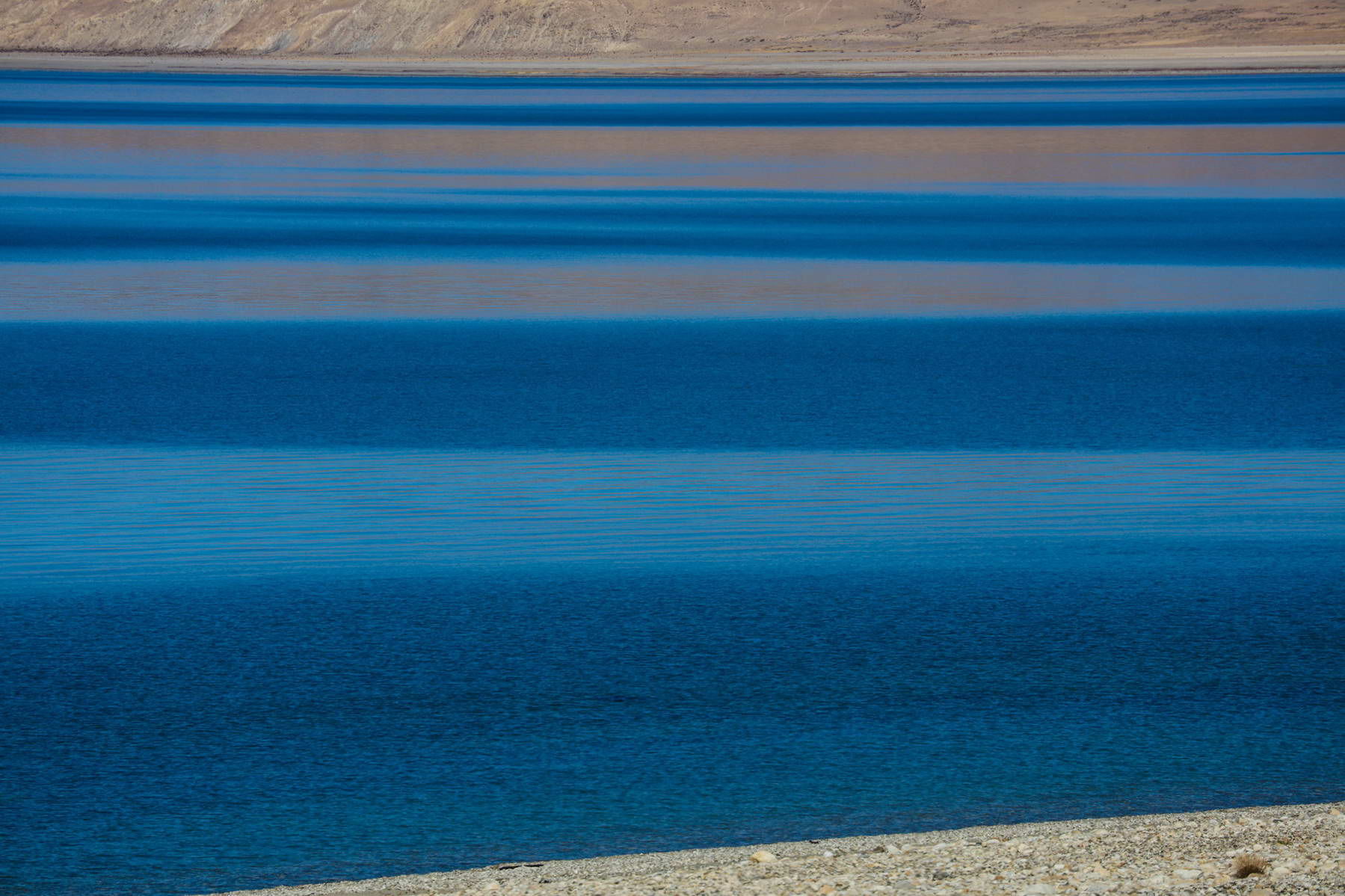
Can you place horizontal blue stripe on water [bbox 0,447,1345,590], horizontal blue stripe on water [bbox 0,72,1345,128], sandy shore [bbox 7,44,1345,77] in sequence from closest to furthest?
horizontal blue stripe on water [bbox 0,447,1345,590]
horizontal blue stripe on water [bbox 0,72,1345,128]
sandy shore [bbox 7,44,1345,77]

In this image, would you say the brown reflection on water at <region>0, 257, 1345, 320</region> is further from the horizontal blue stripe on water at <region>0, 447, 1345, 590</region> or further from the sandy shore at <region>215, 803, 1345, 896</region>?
the sandy shore at <region>215, 803, 1345, 896</region>

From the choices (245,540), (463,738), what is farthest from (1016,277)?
(463,738)

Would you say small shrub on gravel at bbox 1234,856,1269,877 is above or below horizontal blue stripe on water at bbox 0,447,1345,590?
below

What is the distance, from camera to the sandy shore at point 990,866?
169 inches

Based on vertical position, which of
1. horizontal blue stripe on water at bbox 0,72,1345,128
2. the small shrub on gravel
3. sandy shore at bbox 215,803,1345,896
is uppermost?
horizontal blue stripe on water at bbox 0,72,1345,128

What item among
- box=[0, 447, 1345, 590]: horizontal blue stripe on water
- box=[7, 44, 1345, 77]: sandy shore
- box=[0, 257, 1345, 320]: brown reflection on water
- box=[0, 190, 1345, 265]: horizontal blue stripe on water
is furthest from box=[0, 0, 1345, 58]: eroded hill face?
box=[0, 447, 1345, 590]: horizontal blue stripe on water

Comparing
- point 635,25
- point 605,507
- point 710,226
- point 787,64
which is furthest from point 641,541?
point 635,25

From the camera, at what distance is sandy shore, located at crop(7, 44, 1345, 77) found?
82.0 m

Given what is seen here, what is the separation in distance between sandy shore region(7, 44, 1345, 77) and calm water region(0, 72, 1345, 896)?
2505 inches

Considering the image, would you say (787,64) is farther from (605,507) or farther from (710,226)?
(605,507)

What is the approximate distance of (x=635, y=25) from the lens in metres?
115

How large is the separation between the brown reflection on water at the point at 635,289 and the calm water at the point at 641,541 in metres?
0.09

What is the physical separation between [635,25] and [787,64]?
26733 millimetres

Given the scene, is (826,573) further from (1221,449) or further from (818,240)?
(818,240)
